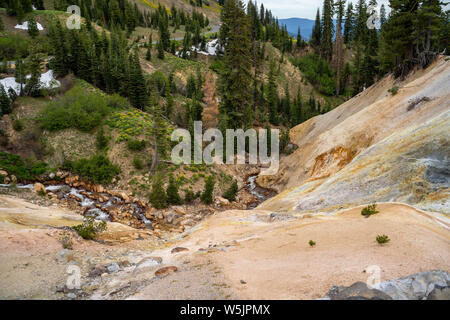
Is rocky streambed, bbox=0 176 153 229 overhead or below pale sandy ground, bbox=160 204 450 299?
below

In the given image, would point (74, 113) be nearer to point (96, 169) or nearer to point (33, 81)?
point (33, 81)

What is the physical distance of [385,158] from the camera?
62.7 ft

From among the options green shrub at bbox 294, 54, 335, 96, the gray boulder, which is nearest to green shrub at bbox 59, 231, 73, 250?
the gray boulder

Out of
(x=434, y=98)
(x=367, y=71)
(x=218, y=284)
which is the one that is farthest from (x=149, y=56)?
(x=218, y=284)

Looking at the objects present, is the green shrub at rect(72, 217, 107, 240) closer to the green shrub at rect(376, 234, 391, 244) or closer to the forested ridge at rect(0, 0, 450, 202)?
the green shrub at rect(376, 234, 391, 244)

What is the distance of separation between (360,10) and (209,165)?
90573 mm

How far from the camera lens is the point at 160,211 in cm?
2986

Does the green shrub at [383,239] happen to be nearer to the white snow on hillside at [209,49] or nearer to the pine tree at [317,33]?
the white snow on hillside at [209,49]

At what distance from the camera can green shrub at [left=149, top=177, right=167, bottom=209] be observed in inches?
1173

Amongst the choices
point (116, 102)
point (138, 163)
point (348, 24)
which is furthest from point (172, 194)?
point (348, 24)

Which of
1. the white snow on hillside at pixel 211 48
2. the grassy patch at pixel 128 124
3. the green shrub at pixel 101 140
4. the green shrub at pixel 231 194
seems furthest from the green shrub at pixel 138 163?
the white snow on hillside at pixel 211 48

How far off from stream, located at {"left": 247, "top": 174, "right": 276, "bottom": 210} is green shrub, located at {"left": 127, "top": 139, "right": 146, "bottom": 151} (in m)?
17.1

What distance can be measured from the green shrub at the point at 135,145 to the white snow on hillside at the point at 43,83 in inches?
883

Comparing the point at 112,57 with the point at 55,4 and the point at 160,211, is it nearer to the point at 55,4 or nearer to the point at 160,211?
the point at 160,211
